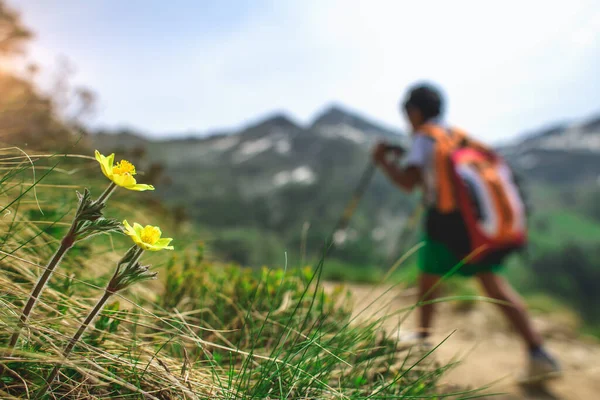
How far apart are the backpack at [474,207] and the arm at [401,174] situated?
30 cm

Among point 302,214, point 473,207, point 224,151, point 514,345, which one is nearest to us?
point 473,207

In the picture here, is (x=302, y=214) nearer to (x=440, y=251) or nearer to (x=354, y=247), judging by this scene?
(x=354, y=247)

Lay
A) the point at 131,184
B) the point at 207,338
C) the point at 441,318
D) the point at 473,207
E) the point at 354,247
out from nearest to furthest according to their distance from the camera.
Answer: the point at 131,184 → the point at 207,338 → the point at 473,207 → the point at 441,318 → the point at 354,247

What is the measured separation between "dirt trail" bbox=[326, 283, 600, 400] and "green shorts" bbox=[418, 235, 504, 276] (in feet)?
1.32

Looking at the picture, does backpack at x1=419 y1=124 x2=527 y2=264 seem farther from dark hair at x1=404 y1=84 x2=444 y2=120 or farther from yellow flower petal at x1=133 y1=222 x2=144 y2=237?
yellow flower petal at x1=133 y1=222 x2=144 y2=237

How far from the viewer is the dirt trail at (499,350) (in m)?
2.96

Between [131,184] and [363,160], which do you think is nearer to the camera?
[131,184]

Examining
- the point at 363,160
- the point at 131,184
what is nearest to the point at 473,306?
the point at 131,184

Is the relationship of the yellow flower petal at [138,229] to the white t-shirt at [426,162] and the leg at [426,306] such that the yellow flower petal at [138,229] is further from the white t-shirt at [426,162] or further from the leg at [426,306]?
the white t-shirt at [426,162]

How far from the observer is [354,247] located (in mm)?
34188

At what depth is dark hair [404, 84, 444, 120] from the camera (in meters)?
4.03

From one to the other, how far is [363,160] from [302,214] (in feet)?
60.4

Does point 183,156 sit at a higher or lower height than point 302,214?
higher

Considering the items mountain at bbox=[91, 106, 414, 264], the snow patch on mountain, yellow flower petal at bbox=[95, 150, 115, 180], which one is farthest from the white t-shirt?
the snow patch on mountain
